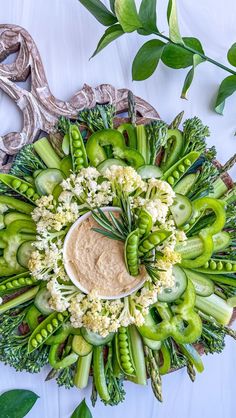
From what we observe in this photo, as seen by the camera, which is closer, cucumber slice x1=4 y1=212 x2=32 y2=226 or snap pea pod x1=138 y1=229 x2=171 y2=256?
snap pea pod x1=138 y1=229 x2=171 y2=256

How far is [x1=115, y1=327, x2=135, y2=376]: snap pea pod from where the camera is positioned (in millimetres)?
1484

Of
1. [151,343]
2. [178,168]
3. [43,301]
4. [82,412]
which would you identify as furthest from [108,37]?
[82,412]

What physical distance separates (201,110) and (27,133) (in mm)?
521

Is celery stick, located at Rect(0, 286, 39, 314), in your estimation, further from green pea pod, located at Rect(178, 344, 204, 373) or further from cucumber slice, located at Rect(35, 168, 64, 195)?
green pea pod, located at Rect(178, 344, 204, 373)

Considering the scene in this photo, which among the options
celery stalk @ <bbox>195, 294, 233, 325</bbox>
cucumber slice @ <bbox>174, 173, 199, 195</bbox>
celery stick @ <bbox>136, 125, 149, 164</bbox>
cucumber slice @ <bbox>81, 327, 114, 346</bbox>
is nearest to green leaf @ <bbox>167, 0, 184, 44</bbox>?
celery stick @ <bbox>136, 125, 149, 164</bbox>

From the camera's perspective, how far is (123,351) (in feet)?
4.87

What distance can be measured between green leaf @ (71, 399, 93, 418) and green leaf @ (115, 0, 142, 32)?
1.07m

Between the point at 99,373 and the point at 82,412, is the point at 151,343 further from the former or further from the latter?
the point at 82,412

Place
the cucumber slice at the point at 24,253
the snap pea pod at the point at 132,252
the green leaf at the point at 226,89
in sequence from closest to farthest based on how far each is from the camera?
the snap pea pod at the point at 132,252 → the cucumber slice at the point at 24,253 → the green leaf at the point at 226,89

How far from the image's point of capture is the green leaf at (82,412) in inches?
63.7

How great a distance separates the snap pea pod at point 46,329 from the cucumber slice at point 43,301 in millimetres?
20

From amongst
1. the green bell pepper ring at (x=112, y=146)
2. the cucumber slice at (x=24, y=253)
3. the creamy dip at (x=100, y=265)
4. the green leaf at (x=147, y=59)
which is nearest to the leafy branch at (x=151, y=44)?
the green leaf at (x=147, y=59)

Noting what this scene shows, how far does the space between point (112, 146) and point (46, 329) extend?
1.71 ft

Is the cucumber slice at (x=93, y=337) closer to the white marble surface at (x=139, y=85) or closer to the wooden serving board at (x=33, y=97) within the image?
the white marble surface at (x=139, y=85)
